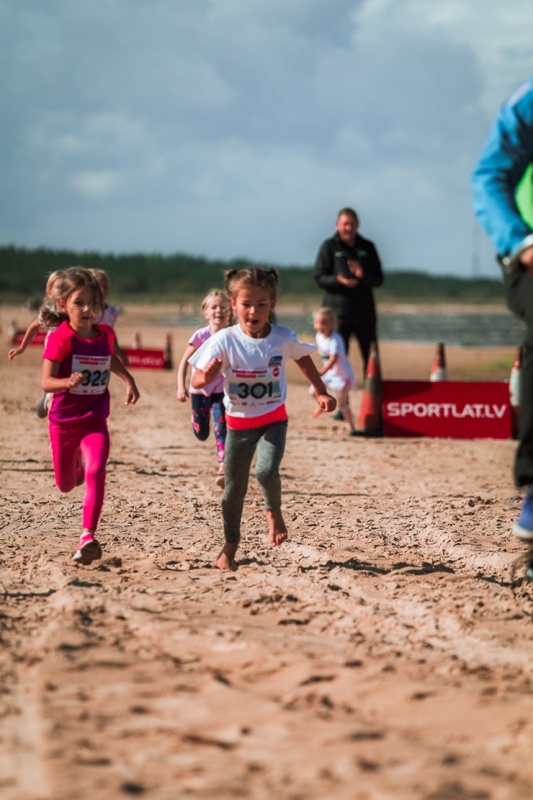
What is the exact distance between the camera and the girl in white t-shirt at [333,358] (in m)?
11.8

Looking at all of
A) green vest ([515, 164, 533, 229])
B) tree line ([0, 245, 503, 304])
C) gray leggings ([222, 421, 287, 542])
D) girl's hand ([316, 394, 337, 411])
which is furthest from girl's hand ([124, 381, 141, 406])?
tree line ([0, 245, 503, 304])

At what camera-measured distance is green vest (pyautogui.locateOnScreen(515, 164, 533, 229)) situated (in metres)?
4.71

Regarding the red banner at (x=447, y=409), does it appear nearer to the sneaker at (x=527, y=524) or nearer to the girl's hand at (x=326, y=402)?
the girl's hand at (x=326, y=402)

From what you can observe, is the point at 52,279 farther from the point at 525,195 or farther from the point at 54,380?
the point at 525,195

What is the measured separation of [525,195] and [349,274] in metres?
7.73

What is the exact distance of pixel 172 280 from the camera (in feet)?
447

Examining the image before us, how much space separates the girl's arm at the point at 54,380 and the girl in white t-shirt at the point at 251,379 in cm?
68

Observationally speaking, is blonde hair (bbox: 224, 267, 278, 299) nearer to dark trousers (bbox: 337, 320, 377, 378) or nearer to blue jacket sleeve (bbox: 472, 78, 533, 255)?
blue jacket sleeve (bbox: 472, 78, 533, 255)

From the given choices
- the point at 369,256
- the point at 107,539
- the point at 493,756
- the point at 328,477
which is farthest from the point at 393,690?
the point at 369,256

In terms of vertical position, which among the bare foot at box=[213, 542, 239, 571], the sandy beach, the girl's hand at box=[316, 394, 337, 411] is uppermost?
the girl's hand at box=[316, 394, 337, 411]

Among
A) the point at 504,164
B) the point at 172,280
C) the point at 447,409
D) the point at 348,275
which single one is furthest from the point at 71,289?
the point at 172,280

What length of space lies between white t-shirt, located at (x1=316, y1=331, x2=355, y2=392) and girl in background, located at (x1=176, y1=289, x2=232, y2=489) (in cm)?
318

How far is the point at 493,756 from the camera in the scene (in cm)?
321

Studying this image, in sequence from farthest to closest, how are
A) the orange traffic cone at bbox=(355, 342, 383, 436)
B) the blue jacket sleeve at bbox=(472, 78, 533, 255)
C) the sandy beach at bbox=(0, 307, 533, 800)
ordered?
the orange traffic cone at bbox=(355, 342, 383, 436)
the blue jacket sleeve at bbox=(472, 78, 533, 255)
the sandy beach at bbox=(0, 307, 533, 800)
